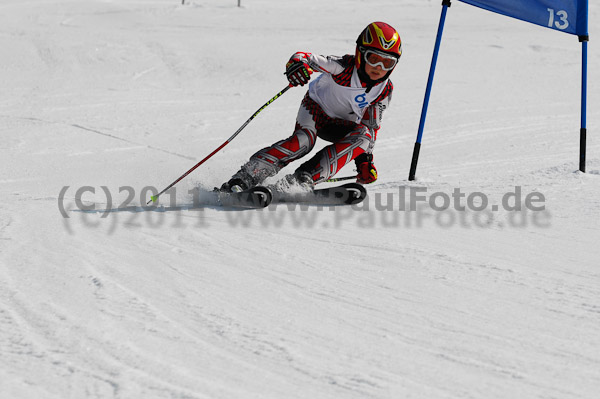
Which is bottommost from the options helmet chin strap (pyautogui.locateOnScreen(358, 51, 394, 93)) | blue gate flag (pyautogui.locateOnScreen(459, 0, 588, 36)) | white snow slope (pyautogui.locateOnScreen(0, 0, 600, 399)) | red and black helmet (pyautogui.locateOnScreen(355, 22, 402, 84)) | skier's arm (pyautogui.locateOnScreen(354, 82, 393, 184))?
white snow slope (pyautogui.locateOnScreen(0, 0, 600, 399))

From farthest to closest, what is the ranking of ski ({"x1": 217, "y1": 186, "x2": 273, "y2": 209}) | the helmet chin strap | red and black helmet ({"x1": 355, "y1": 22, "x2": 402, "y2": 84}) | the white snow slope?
the helmet chin strap
red and black helmet ({"x1": 355, "y1": 22, "x2": 402, "y2": 84})
ski ({"x1": 217, "y1": 186, "x2": 273, "y2": 209})
the white snow slope

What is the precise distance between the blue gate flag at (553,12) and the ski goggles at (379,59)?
3.61ft

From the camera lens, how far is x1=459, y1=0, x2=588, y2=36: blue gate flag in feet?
17.1

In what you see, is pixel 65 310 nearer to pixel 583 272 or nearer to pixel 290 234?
pixel 290 234

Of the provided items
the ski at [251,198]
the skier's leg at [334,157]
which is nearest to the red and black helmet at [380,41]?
the skier's leg at [334,157]

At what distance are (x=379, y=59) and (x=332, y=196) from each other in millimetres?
1021

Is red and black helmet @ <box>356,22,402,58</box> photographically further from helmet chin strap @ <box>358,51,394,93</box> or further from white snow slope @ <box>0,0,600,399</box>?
white snow slope @ <box>0,0,600,399</box>

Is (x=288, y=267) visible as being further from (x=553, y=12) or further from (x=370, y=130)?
(x=553, y=12)

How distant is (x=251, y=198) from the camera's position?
4.59m

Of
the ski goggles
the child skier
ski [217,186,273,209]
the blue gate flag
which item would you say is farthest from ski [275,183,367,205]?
the blue gate flag

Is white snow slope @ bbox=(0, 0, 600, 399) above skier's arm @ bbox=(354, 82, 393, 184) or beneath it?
beneath

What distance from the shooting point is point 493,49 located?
13.7 metres

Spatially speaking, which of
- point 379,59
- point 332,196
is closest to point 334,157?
point 332,196

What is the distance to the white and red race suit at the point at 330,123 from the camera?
16.4 feet
